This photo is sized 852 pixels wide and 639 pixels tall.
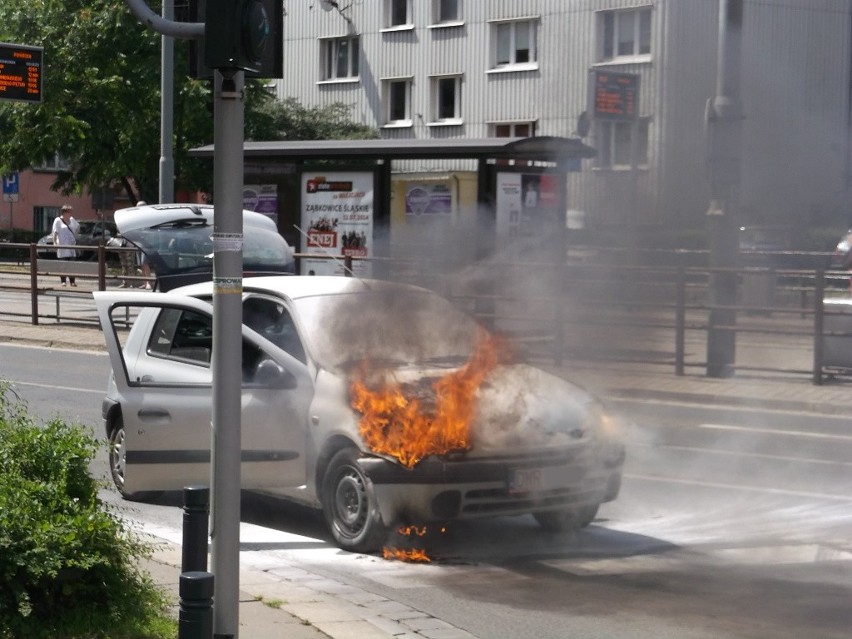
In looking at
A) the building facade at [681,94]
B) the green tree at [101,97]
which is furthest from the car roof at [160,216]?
the green tree at [101,97]

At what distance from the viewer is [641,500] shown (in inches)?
380

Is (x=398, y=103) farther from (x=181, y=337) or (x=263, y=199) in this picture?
(x=181, y=337)

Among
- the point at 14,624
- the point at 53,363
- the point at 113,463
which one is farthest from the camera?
the point at 53,363

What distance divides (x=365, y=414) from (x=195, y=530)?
2.89 m

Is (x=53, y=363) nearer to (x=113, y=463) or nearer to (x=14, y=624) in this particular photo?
(x=113, y=463)

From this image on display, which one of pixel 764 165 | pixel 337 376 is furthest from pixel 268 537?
pixel 764 165

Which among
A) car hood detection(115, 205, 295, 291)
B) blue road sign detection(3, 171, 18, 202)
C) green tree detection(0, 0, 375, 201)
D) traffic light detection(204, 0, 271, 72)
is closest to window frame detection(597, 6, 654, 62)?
traffic light detection(204, 0, 271, 72)

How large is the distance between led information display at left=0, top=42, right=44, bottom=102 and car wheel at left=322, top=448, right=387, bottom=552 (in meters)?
5.35

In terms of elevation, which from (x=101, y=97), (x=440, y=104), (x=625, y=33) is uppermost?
(x=101, y=97)

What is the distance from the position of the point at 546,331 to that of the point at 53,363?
937cm

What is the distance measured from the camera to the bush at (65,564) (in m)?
5.54

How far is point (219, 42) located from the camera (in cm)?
545

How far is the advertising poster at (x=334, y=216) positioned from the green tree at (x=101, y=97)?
18869 millimetres

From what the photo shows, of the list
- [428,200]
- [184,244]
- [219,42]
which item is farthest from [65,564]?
[184,244]
